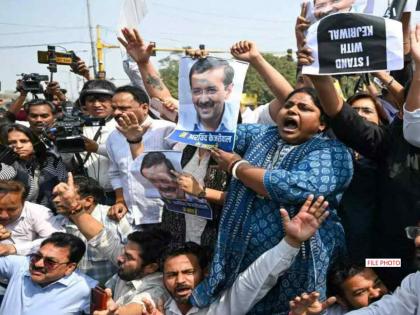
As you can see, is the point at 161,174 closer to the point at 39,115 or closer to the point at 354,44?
the point at 354,44

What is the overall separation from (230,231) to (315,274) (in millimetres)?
446

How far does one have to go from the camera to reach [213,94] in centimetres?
261

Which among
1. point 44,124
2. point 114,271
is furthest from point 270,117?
point 44,124

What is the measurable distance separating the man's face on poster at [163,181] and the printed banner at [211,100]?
7.9 inches

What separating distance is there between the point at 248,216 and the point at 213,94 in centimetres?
67

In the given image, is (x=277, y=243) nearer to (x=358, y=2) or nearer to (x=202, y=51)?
(x=202, y=51)

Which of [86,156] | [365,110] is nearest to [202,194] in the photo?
[365,110]

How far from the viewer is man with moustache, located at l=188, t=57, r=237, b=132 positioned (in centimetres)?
257

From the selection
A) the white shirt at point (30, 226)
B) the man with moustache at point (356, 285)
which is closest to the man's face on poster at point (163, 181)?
the man with moustache at point (356, 285)

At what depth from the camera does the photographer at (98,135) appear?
3.81 meters

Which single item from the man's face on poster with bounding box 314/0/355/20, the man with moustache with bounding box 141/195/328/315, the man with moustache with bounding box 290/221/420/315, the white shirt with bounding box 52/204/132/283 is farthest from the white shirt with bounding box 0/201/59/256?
the man's face on poster with bounding box 314/0/355/20

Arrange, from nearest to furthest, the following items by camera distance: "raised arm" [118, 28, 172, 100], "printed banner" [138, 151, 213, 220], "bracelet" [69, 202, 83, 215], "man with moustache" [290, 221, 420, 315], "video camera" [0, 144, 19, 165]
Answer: "man with moustache" [290, 221, 420, 315], "printed banner" [138, 151, 213, 220], "bracelet" [69, 202, 83, 215], "raised arm" [118, 28, 172, 100], "video camera" [0, 144, 19, 165]

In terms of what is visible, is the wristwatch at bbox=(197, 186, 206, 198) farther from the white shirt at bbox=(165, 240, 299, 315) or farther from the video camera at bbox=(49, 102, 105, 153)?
the video camera at bbox=(49, 102, 105, 153)

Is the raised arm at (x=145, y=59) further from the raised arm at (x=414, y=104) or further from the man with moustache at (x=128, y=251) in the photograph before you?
the raised arm at (x=414, y=104)
